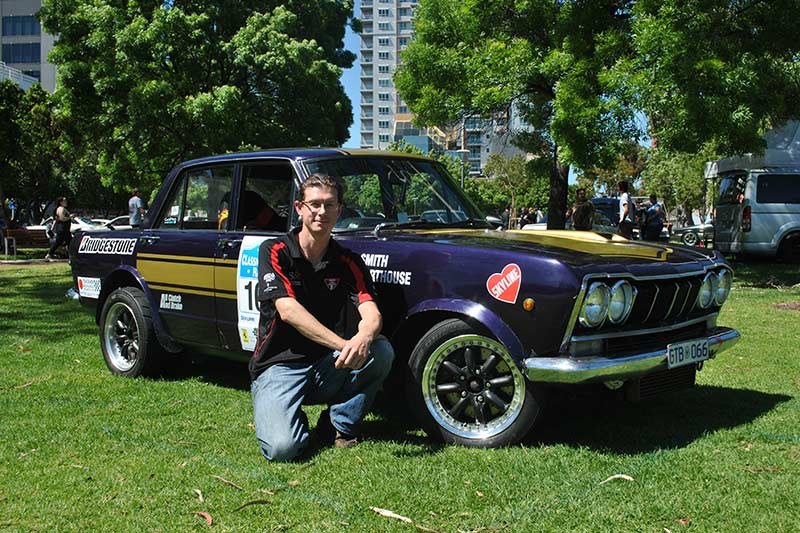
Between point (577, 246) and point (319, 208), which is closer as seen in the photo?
point (319, 208)

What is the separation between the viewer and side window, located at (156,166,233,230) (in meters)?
5.64

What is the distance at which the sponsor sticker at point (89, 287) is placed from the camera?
6.42 meters

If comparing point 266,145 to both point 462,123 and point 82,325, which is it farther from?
point 82,325

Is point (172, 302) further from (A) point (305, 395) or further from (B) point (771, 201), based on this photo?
(B) point (771, 201)

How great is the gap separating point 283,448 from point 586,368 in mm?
1595

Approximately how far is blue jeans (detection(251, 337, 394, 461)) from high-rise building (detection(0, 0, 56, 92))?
8115 cm

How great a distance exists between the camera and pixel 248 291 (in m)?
4.98

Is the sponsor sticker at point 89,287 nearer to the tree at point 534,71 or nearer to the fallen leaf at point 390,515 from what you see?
the fallen leaf at point 390,515

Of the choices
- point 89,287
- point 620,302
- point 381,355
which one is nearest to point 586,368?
point 620,302

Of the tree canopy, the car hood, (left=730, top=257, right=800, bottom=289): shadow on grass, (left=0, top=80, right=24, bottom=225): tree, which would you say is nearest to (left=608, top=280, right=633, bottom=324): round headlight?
the car hood

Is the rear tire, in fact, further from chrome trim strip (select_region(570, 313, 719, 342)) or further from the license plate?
the license plate

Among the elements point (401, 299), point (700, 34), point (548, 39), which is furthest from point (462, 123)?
point (401, 299)

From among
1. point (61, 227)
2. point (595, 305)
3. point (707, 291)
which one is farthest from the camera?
point (61, 227)

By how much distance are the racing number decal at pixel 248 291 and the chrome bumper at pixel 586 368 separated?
1911 millimetres
